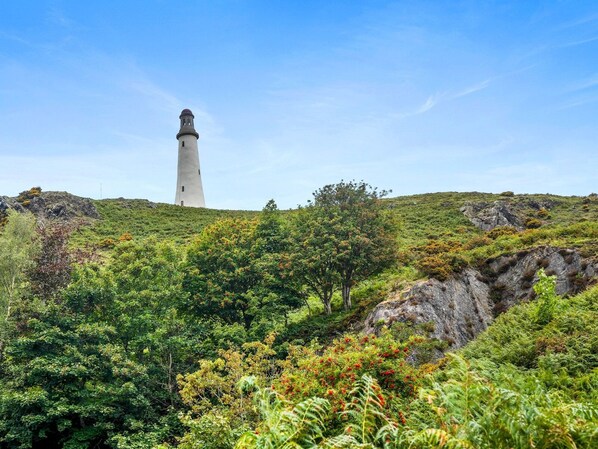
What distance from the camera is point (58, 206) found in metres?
71.7

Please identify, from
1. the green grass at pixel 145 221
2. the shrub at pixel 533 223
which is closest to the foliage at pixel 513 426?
the green grass at pixel 145 221

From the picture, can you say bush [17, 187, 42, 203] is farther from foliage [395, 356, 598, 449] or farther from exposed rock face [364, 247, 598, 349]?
foliage [395, 356, 598, 449]

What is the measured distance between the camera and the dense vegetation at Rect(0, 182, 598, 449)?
36.1ft

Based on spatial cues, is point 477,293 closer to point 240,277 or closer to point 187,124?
point 240,277

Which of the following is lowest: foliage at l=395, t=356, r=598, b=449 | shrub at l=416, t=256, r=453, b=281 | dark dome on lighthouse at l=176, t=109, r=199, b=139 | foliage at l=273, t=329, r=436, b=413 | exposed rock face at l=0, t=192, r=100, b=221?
foliage at l=273, t=329, r=436, b=413

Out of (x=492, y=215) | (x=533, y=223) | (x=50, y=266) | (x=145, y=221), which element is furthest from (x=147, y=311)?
(x=145, y=221)

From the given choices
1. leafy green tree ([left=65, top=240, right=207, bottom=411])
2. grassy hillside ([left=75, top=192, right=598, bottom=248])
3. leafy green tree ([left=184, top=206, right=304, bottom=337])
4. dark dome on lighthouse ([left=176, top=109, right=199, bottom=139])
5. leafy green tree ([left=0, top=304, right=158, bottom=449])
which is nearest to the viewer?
leafy green tree ([left=0, top=304, right=158, bottom=449])

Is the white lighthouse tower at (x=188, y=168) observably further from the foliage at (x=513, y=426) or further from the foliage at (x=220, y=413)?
the foliage at (x=513, y=426)

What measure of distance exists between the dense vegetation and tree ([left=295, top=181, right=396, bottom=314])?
3.7 inches

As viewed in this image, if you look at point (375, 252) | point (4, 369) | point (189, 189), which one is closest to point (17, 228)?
point (4, 369)

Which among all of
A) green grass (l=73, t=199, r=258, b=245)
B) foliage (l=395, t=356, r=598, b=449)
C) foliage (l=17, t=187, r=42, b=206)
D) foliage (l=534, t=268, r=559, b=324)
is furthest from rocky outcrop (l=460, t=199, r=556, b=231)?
foliage (l=17, t=187, r=42, b=206)

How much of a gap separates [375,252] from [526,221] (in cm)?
4076

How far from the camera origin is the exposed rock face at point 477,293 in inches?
743

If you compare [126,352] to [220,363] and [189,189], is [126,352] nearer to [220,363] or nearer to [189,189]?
[220,363]
